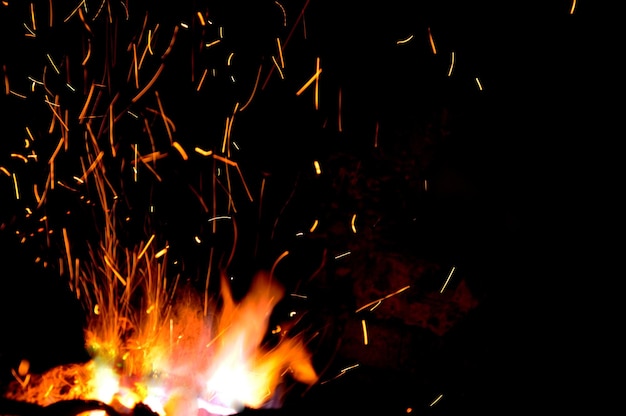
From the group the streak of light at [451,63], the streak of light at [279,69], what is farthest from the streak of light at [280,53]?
the streak of light at [451,63]

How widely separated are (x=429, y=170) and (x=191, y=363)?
2.16 meters

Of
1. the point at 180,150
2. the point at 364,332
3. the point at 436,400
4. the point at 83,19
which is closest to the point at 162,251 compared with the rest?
the point at 180,150

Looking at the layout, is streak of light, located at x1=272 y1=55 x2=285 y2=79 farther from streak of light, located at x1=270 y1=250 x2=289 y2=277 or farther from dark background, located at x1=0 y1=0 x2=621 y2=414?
streak of light, located at x1=270 y1=250 x2=289 y2=277

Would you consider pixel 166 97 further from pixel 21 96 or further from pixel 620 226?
pixel 620 226

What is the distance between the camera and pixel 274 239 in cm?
342

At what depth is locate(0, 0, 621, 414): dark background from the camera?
296 cm

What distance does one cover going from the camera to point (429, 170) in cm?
323

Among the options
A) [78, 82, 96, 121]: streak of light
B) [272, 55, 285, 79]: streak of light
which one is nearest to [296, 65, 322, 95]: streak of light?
[272, 55, 285, 79]: streak of light

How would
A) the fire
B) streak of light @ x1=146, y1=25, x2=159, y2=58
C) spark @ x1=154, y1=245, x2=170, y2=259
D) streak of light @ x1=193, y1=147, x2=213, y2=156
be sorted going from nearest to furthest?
1. the fire
2. streak of light @ x1=146, y1=25, x2=159, y2=58
3. streak of light @ x1=193, y1=147, x2=213, y2=156
4. spark @ x1=154, y1=245, x2=170, y2=259

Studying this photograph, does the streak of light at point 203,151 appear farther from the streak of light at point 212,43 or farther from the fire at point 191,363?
the fire at point 191,363

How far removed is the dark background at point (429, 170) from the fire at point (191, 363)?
19cm

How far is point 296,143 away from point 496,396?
2245mm

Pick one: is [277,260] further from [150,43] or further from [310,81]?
[150,43]

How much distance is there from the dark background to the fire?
194 mm
